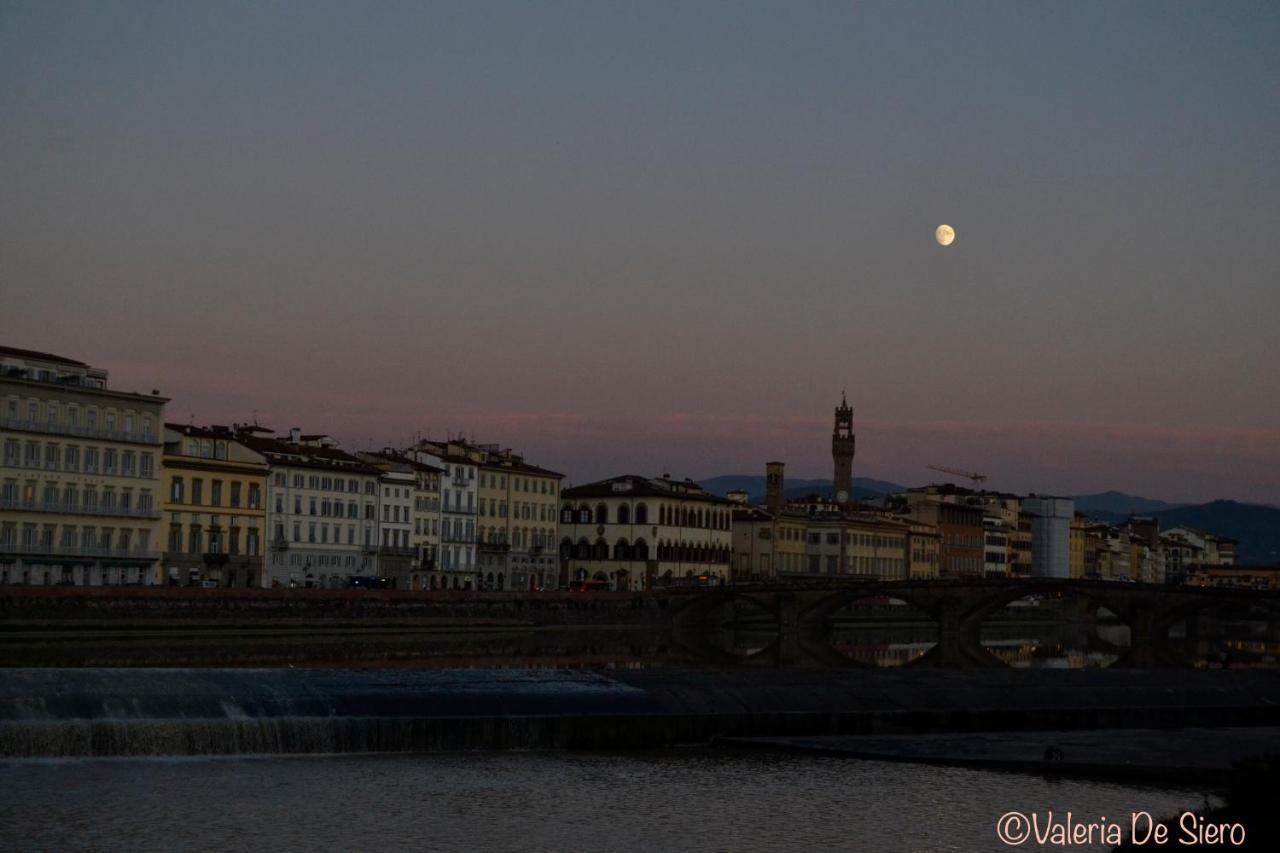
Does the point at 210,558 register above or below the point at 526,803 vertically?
above

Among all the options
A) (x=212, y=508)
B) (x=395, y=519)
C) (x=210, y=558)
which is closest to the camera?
(x=210, y=558)

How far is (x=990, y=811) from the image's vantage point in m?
40.0

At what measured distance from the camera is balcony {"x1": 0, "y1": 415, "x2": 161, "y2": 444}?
106 meters

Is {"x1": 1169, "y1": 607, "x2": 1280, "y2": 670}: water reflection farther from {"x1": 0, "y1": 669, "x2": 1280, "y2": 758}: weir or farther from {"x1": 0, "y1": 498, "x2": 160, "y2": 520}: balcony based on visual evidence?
{"x1": 0, "y1": 498, "x2": 160, "y2": 520}: balcony

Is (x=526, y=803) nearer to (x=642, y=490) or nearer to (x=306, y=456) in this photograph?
(x=306, y=456)

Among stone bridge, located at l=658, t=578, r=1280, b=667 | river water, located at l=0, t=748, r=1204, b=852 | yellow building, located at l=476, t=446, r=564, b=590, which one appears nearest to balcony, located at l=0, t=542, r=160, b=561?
stone bridge, located at l=658, t=578, r=1280, b=667

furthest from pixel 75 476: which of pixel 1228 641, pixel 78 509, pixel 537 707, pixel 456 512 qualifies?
pixel 1228 641

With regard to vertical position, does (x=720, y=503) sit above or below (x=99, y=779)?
above

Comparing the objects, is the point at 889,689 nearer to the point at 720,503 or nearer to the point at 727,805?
the point at 727,805

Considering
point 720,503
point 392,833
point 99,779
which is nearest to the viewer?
point 392,833

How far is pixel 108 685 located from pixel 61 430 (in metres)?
66.1

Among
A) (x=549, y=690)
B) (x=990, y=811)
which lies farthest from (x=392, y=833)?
(x=549, y=690)

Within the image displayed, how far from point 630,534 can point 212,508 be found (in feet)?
177

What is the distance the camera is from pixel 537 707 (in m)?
49.9
